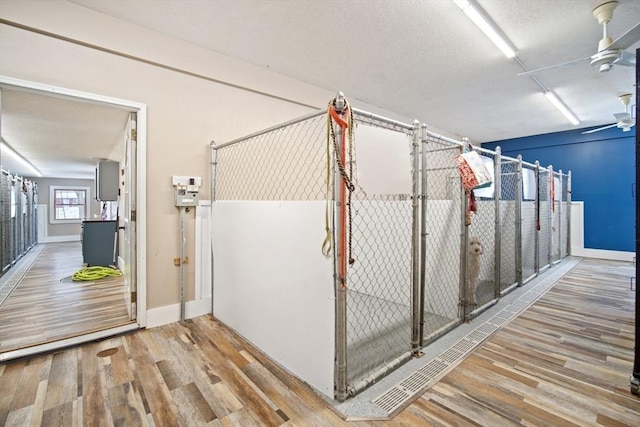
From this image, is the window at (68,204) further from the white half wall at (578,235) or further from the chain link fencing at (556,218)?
the white half wall at (578,235)


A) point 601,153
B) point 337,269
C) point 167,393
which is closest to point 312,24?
point 337,269

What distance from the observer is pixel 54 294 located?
13.0ft

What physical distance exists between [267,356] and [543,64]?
4520 mm

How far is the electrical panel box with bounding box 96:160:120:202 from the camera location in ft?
19.4

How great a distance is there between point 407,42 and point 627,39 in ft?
5.97

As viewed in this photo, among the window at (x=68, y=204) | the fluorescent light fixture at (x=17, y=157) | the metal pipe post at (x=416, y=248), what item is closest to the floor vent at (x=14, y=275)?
the fluorescent light fixture at (x=17, y=157)

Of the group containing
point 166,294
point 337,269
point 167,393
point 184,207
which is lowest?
point 167,393

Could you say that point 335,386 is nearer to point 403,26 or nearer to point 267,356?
point 267,356

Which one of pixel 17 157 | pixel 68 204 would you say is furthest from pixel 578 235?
pixel 68 204

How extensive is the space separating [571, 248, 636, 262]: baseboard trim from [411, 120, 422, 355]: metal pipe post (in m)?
6.53

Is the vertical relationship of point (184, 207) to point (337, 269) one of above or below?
above

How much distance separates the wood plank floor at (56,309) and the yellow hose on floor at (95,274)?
0.14 m

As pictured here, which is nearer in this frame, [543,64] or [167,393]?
[167,393]

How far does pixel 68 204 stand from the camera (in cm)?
1059
